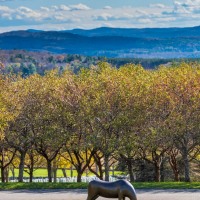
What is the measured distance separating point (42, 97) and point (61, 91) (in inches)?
106

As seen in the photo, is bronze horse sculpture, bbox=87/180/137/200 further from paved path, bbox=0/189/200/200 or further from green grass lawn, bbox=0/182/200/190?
green grass lawn, bbox=0/182/200/190

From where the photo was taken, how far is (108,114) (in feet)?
185

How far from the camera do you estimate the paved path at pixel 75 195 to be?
41506 millimetres

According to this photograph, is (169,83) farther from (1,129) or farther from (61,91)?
(1,129)

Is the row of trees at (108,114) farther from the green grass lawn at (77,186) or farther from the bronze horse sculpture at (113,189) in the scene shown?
the bronze horse sculpture at (113,189)

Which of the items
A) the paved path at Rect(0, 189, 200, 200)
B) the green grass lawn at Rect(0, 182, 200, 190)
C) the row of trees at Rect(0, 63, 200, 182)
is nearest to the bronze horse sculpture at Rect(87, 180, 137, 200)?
the paved path at Rect(0, 189, 200, 200)

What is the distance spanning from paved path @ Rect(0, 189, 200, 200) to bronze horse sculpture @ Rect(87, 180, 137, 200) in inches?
316

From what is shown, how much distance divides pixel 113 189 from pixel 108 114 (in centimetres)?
2444

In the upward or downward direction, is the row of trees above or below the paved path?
above

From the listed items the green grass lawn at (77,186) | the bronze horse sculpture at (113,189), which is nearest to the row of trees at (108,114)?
the green grass lawn at (77,186)

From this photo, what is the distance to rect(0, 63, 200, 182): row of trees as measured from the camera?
5531 cm

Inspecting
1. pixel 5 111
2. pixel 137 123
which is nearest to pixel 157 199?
pixel 137 123

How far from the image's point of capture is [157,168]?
6038 cm

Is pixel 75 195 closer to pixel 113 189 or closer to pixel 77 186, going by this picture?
pixel 77 186
